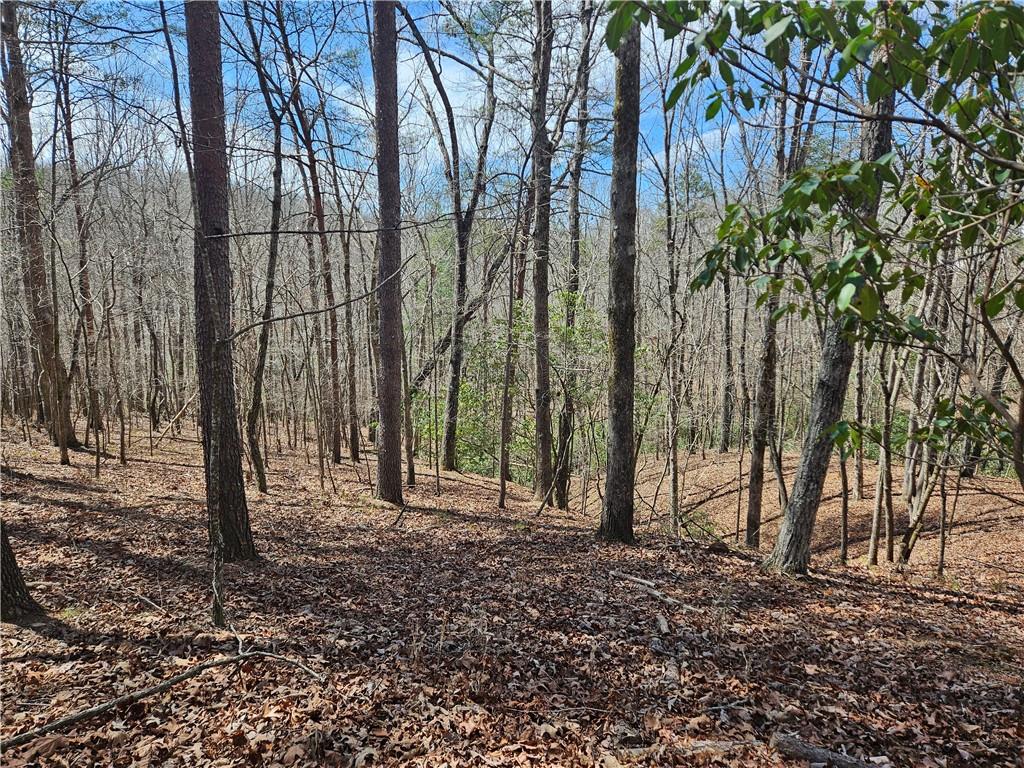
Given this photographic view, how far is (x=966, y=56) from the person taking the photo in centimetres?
160

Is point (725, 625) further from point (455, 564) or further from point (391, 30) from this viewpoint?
point (391, 30)

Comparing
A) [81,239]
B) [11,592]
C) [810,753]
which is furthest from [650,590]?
[81,239]

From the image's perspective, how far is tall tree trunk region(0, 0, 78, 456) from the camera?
361 inches

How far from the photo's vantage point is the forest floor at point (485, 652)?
9.33 feet

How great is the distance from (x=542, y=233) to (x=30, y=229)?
1003 cm

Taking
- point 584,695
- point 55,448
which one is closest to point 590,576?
point 584,695

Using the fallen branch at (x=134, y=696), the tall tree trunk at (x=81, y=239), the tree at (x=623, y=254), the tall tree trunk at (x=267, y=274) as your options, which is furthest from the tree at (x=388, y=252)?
the fallen branch at (x=134, y=696)

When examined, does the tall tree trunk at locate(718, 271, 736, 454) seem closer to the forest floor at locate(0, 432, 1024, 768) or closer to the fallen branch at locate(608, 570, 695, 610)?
the forest floor at locate(0, 432, 1024, 768)

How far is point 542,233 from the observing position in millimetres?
11227

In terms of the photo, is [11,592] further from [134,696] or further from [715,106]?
[715,106]

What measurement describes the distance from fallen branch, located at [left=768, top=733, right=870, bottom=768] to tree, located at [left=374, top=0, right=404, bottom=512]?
7007 millimetres

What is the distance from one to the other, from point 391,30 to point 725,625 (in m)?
9.06

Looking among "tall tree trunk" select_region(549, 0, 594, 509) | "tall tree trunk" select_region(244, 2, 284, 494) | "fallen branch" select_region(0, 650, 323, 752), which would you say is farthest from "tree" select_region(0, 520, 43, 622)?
"tall tree trunk" select_region(549, 0, 594, 509)

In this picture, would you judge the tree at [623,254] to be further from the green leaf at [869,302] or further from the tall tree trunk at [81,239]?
the tall tree trunk at [81,239]
